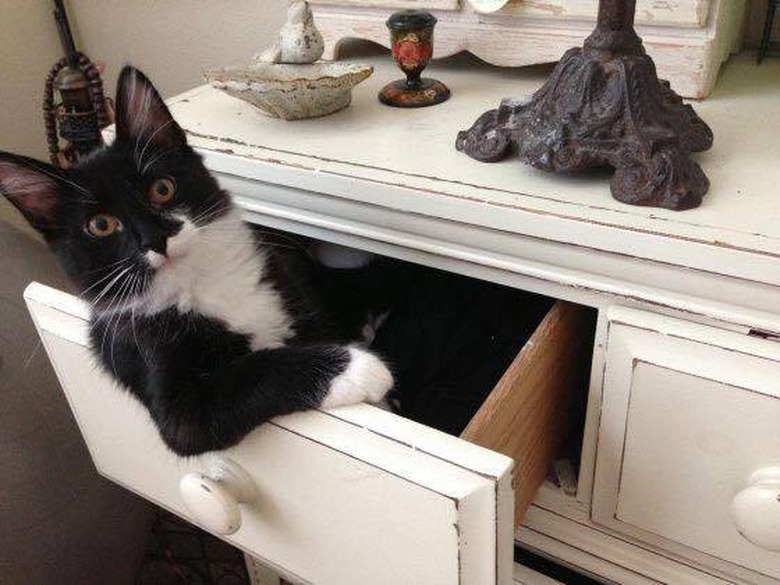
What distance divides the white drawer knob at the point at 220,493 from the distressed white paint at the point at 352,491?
1 centimetres

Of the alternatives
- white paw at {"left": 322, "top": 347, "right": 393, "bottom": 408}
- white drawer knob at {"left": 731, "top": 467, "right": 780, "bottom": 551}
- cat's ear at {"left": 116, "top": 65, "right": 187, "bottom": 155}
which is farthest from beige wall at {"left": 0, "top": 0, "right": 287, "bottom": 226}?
white drawer knob at {"left": 731, "top": 467, "right": 780, "bottom": 551}

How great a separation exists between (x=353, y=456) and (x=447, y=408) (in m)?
0.26

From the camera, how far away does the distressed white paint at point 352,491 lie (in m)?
0.38

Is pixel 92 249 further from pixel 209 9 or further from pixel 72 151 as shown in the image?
pixel 209 9

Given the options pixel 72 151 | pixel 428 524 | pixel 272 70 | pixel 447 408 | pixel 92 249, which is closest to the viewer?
pixel 428 524

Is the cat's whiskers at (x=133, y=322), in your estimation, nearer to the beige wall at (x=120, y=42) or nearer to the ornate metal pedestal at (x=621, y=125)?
the ornate metal pedestal at (x=621, y=125)

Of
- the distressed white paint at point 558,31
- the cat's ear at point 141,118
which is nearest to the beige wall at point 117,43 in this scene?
the distressed white paint at point 558,31

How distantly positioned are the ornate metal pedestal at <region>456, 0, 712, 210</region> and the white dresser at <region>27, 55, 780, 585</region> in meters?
0.02

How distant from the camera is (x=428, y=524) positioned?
40cm

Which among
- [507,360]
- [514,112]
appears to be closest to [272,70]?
[514,112]

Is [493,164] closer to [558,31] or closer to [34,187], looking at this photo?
[558,31]

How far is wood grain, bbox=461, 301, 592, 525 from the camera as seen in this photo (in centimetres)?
47

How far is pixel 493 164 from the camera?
58 centimetres

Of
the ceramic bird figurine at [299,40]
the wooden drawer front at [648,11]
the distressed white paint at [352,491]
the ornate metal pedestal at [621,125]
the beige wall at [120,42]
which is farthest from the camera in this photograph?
the beige wall at [120,42]
